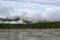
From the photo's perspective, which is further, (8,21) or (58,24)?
(58,24)

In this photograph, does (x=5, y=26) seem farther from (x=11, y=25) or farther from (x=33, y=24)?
(x=33, y=24)

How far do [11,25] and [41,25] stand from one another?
16.4ft

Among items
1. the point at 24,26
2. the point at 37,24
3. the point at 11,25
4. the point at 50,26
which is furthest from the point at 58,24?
the point at 11,25

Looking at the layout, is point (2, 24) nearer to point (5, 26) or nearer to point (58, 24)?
point (5, 26)

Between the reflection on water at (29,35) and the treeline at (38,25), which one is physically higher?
the reflection on water at (29,35)

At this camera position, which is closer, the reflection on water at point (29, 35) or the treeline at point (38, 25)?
the reflection on water at point (29, 35)

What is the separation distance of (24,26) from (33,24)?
1.67 metres

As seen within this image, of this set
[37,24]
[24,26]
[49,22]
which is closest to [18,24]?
[24,26]

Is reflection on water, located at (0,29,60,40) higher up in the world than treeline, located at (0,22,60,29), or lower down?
higher up

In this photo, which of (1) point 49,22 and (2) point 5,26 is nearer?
(2) point 5,26

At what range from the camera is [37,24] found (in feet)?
93.0

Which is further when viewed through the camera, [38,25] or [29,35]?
[38,25]

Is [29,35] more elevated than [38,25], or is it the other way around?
[29,35]

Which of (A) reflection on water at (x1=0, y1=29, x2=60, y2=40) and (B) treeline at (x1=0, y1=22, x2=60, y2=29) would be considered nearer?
(A) reflection on water at (x1=0, y1=29, x2=60, y2=40)
